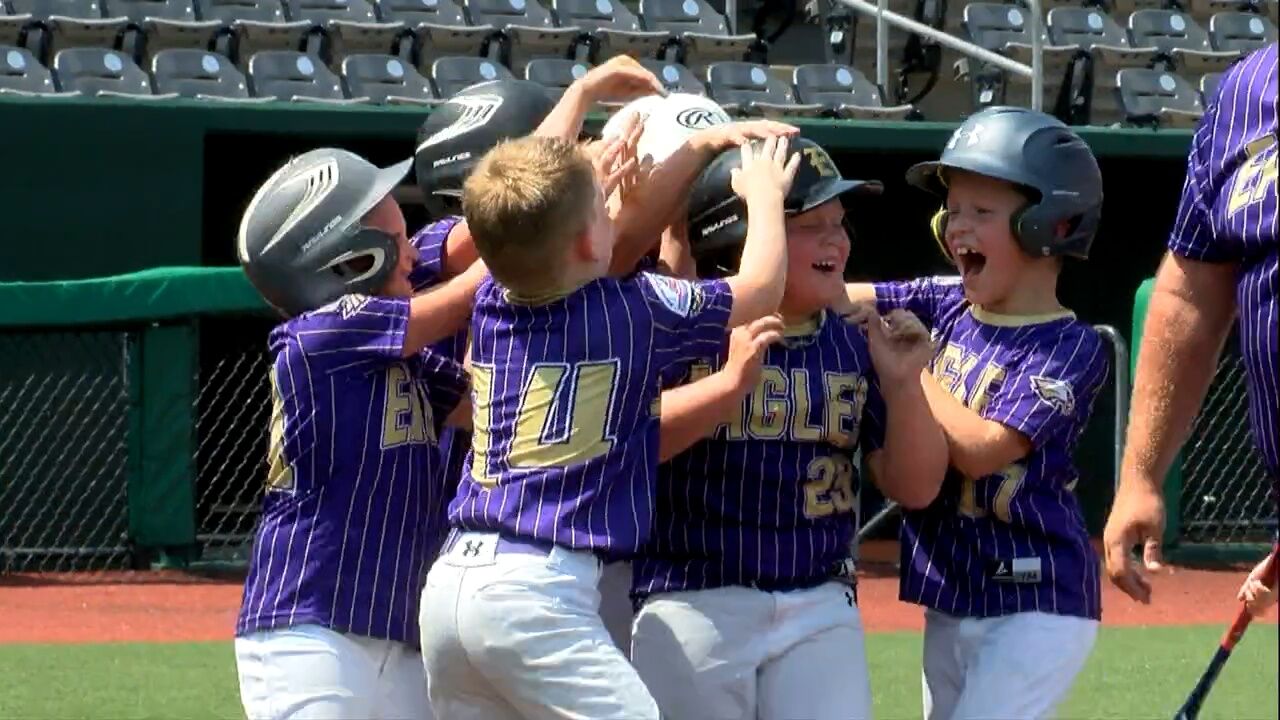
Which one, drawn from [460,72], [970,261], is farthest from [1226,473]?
[970,261]

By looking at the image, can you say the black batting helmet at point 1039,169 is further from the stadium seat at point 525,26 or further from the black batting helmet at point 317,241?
the stadium seat at point 525,26

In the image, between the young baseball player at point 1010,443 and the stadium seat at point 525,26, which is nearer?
the young baseball player at point 1010,443

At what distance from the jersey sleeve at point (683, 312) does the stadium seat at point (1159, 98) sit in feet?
32.7

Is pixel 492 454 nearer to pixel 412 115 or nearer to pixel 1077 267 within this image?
pixel 412 115

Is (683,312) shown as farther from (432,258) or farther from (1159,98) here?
(1159,98)

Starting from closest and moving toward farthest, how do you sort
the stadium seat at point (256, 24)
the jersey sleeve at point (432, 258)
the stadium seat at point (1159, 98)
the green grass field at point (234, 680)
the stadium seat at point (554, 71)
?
1. the jersey sleeve at point (432, 258)
2. the green grass field at point (234, 680)
3. the stadium seat at point (554, 71)
4. the stadium seat at point (256, 24)
5. the stadium seat at point (1159, 98)

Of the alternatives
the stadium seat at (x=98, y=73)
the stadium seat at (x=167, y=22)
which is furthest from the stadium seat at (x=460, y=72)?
the stadium seat at (x=98, y=73)

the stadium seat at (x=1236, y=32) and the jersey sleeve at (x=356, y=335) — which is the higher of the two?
the jersey sleeve at (x=356, y=335)

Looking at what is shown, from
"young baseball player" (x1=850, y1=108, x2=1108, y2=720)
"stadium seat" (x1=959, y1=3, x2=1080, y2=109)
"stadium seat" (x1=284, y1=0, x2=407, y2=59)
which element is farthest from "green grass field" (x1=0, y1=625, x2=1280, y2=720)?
"stadium seat" (x1=959, y1=3, x2=1080, y2=109)

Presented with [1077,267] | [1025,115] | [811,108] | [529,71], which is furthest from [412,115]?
[1025,115]

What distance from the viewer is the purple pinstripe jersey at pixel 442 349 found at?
3.59 metres

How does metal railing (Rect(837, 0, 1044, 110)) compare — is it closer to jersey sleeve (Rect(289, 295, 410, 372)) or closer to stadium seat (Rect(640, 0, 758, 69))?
stadium seat (Rect(640, 0, 758, 69))

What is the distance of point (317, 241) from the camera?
3.43 m

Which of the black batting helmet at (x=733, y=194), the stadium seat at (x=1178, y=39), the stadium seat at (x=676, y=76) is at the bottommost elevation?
the stadium seat at (x=676, y=76)
